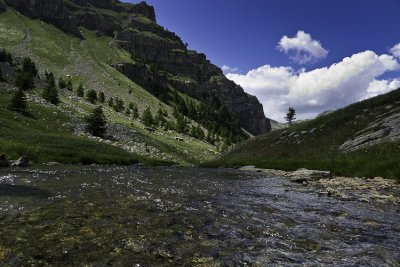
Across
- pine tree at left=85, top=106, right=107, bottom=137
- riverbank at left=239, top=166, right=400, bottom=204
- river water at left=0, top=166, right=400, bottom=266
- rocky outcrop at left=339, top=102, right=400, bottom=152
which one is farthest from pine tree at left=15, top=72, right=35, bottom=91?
riverbank at left=239, top=166, right=400, bottom=204

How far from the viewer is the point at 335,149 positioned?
150ft

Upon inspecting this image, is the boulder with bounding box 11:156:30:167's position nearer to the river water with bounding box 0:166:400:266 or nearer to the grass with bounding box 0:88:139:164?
the grass with bounding box 0:88:139:164

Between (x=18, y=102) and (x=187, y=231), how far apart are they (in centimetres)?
7339

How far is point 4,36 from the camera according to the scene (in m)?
183

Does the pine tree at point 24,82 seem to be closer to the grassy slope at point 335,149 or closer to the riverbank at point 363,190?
the grassy slope at point 335,149

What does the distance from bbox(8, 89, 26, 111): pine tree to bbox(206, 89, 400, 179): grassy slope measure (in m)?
45.1

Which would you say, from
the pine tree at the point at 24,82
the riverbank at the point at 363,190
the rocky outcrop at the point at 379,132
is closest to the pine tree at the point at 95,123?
the pine tree at the point at 24,82

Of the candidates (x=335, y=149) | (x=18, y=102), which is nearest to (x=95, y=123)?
(x=18, y=102)

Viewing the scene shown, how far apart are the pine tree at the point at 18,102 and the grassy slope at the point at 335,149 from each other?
45.1 meters

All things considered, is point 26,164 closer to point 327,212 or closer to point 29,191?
point 29,191

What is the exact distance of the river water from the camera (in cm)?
909

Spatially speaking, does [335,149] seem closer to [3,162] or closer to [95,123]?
[3,162]

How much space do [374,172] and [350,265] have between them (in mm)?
23520

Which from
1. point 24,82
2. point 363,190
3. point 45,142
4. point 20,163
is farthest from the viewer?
point 24,82
